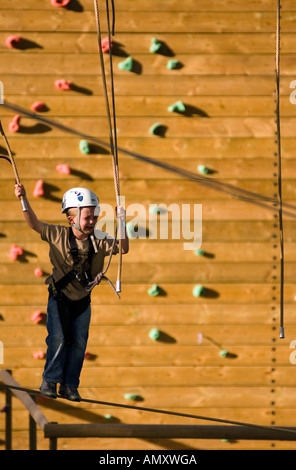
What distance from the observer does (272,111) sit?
5402 mm

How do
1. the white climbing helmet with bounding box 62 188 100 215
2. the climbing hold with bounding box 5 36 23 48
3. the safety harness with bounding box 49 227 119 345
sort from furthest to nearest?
the climbing hold with bounding box 5 36 23 48
the safety harness with bounding box 49 227 119 345
the white climbing helmet with bounding box 62 188 100 215

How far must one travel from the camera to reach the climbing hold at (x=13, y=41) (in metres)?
5.26

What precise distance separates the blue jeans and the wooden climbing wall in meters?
2.09

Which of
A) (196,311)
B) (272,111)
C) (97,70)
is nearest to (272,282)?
(196,311)

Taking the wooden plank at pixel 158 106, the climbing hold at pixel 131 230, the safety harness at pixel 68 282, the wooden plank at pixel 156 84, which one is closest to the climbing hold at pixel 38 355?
the climbing hold at pixel 131 230

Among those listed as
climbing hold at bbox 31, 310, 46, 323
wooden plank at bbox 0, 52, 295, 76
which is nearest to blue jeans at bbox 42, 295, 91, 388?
climbing hold at bbox 31, 310, 46, 323

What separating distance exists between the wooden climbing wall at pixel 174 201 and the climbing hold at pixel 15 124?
6 cm

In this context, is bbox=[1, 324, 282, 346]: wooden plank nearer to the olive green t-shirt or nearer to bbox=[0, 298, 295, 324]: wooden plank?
bbox=[0, 298, 295, 324]: wooden plank

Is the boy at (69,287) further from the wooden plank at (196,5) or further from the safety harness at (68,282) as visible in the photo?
the wooden plank at (196,5)

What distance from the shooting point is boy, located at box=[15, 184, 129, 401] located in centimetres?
319
